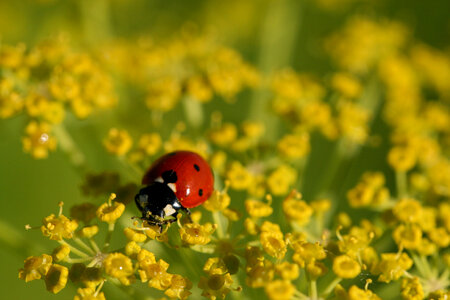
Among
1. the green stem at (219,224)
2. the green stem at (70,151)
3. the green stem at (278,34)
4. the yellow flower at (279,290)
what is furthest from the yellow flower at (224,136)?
the green stem at (278,34)

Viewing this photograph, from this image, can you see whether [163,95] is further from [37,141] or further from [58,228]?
[58,228]

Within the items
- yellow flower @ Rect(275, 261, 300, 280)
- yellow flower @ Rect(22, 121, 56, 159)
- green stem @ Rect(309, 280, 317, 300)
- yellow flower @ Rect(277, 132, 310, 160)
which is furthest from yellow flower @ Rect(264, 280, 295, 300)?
yellow flower @ Rect(22, 121, 56, 159)

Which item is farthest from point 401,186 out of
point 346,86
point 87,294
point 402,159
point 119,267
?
point 87,294

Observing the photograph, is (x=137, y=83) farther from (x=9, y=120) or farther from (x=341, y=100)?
(x=341, y=100)

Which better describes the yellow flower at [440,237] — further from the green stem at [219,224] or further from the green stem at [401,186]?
the green stem at [219,224]

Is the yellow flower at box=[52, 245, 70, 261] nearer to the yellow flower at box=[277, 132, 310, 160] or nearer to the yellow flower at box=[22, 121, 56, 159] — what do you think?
the yellow flower at box=[22, 121, 56, 159]

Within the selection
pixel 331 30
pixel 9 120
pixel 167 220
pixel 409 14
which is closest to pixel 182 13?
pixel 331 30

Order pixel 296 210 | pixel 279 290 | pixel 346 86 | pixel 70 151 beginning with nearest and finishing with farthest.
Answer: pixel 279 290, pixel 296 210, pixel 70 151, pixel 346 86
